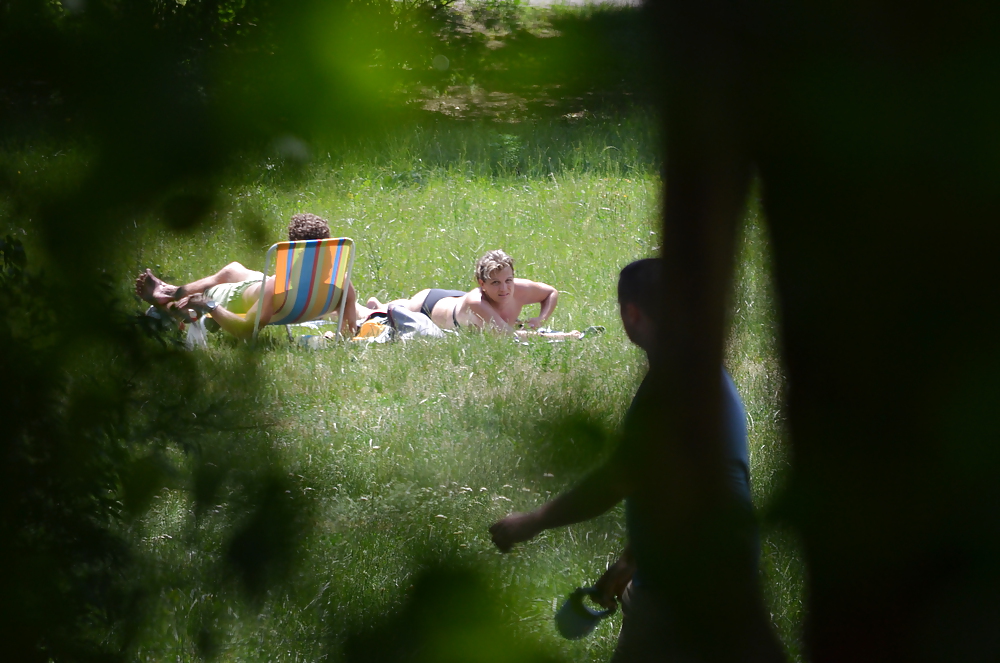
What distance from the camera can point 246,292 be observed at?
589 centimetres

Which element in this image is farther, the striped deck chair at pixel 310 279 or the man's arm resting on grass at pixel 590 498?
the striped deck chair at pixel 310 279

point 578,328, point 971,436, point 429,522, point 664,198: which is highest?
point 664,198

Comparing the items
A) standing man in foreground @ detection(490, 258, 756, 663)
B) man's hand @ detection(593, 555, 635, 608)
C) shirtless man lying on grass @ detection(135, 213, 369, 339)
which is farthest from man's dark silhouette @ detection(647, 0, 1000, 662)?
man's hand @ detection(593, 555, 635, 608)

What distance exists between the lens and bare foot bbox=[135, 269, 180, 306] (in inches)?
38.2

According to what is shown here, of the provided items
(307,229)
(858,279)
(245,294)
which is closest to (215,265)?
A: (858,279)

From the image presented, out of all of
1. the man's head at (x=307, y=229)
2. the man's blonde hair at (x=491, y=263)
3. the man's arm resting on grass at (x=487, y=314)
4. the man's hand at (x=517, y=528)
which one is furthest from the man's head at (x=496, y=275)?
the man's hand at (x=517, y=528)

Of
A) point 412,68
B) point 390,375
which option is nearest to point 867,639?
point 412,68

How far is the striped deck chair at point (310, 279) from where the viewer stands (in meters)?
6.20

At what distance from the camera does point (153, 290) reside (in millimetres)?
1166

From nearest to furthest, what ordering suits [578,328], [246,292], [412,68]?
[412,68], [246,292], [578,328]

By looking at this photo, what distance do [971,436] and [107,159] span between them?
2.44 feet

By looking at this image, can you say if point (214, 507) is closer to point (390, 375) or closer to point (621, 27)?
point (621, 27)

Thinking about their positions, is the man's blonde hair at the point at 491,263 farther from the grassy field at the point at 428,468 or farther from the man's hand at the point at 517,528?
the man's hand at the point at 517,528

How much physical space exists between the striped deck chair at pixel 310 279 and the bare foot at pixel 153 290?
491 centimetres
